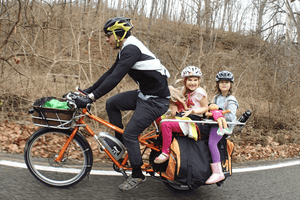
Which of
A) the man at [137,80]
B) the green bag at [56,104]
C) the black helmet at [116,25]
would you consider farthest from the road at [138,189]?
the black helmet at [116,25]

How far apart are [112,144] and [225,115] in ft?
5.35

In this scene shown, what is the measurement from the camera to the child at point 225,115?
3.07 metres

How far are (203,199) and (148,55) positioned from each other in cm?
210

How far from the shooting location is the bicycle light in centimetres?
331

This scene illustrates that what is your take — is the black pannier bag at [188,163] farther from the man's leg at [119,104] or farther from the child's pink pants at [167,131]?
the man's leg at [119,104]

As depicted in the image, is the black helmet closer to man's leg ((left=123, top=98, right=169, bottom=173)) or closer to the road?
man's leg ((left=123, top=98, right=169, bottom=173))

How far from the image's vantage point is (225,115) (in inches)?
136

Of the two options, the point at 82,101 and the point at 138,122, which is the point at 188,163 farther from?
the point at 82,101

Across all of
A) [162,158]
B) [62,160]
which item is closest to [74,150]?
[62,160]

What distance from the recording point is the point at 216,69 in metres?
7.91

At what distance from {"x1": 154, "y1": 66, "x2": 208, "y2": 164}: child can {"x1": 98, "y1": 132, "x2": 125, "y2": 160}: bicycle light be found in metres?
0.52

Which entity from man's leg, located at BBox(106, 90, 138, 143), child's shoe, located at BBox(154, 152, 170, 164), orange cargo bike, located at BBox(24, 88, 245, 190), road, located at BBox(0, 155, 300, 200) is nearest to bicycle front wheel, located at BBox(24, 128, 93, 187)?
orange cargo bike, located at BBox(24, 88, 245, 190)

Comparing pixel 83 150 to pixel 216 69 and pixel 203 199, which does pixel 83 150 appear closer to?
pixel 203 199

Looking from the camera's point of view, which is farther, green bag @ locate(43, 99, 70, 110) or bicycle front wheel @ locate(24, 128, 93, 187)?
bicycle front wheel @ locate(24, 128, 93, 187)
